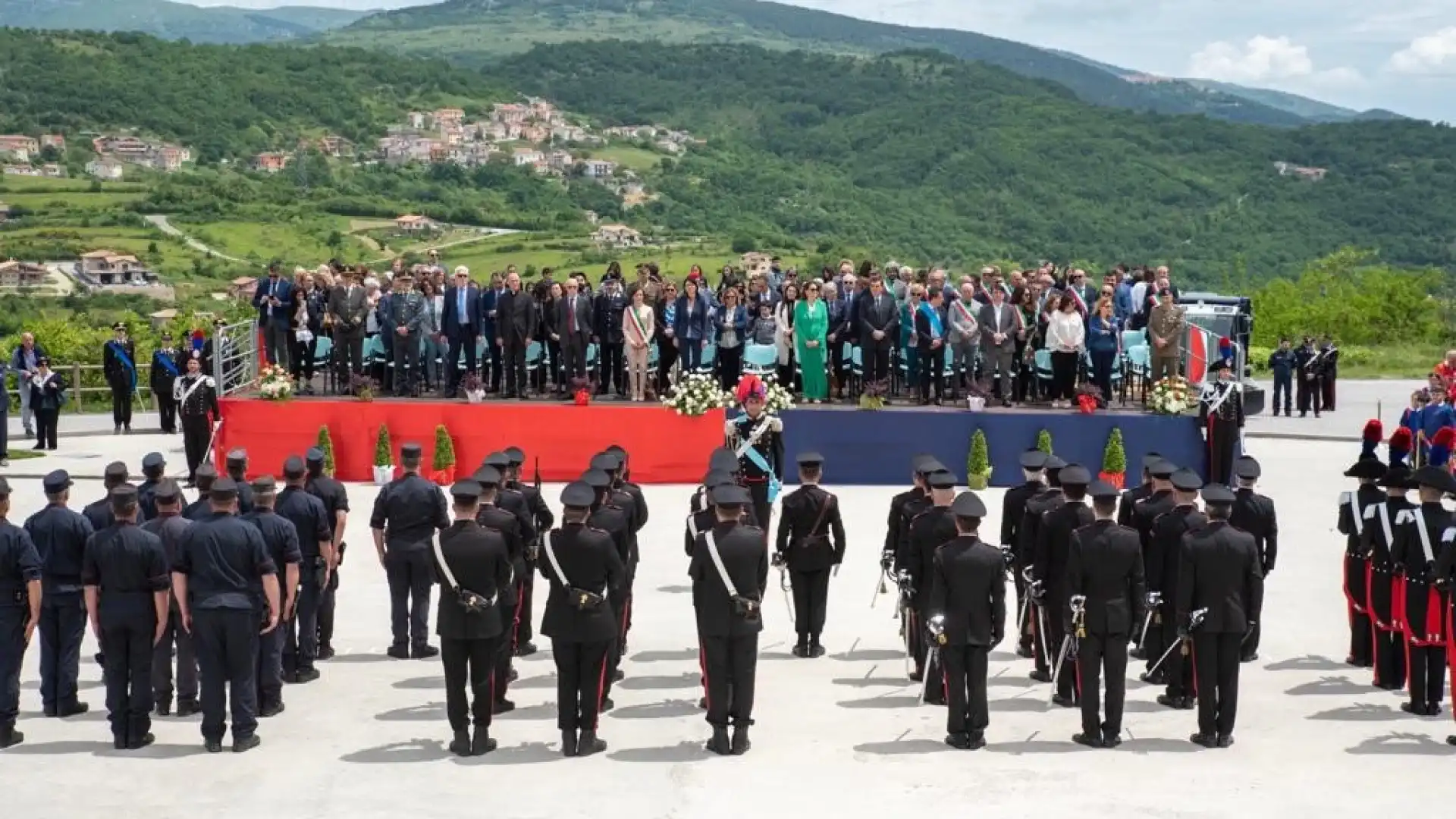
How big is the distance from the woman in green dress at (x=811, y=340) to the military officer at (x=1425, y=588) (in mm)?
12026

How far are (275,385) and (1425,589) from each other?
1668cm

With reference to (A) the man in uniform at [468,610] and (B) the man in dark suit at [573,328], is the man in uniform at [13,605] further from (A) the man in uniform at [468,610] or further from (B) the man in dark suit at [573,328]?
(B) the man in dark suit at [573,328]

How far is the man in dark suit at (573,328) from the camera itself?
24.4 m

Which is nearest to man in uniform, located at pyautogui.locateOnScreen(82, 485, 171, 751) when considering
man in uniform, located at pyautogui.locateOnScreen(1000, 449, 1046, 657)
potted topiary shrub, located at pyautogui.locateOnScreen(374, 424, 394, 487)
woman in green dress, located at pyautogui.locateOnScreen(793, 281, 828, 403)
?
man in uniform, located at pyautogui.locateOnScreen(1000, 449, 1046, 657)

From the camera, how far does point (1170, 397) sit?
2400 cm

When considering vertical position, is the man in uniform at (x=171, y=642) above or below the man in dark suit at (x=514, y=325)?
below

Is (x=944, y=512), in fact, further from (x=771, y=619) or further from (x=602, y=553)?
(x=771, y=619)

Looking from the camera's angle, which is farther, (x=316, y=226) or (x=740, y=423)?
(x=316, y=226)

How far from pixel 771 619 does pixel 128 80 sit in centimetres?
13261

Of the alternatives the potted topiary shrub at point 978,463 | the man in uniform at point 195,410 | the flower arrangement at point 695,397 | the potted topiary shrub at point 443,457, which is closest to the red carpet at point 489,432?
the flower arrangement at point 695,397

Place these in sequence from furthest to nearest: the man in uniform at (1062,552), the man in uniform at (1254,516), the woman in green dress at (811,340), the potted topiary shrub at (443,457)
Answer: the woman in green dress at (811,340), the potted topiary shrub at (443,457), the man in uniform at (1254,516), the man in uniform at (1062,552)

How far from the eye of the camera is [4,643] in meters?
11.8

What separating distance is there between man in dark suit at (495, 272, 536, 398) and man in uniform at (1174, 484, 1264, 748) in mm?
14015

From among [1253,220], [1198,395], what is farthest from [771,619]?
[1253,220]
